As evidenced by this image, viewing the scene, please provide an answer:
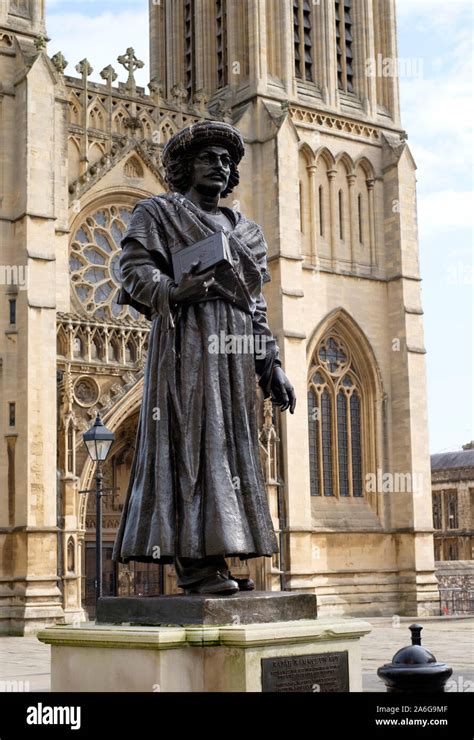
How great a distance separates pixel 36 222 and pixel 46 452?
15.9 feet

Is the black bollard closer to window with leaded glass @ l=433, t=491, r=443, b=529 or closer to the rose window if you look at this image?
the rose window

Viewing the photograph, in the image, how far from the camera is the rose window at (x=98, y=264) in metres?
27.1

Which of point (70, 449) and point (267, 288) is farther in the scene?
point (267, 288)

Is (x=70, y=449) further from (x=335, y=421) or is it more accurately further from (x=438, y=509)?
(x=438, y=509)

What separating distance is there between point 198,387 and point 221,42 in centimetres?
2901

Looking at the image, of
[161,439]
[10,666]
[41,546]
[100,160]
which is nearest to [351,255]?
[100,160]

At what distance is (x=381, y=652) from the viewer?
54.5 feet

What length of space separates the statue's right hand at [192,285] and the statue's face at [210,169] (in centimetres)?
54

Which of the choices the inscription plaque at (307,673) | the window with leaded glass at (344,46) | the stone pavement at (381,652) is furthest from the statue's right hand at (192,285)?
the window with leaded glass at (344,46)

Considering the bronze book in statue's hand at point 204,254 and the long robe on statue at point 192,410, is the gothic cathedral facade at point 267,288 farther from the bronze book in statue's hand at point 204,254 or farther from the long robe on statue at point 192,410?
the bronze book in statue's hand at point 204,254

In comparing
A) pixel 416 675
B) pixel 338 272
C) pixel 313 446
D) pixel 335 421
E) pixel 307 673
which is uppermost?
Answer: pixel 338 272

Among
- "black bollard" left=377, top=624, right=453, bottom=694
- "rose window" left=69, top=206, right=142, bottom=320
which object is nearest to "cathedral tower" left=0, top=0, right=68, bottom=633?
"rose window" left=69, top=206, right=142, bottom=320

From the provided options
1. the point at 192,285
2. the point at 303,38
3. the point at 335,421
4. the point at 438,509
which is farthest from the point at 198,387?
the point at 438,509
